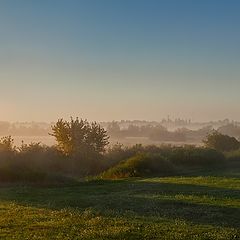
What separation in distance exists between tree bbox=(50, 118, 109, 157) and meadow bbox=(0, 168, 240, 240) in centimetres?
4621

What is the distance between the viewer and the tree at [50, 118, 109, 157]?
9388 cm

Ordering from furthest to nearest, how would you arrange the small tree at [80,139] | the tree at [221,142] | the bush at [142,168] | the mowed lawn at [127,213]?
the tree at [221,142] → the small tree at [80,139] → the bush at [142,168] → the mowed lawn at [127,213]

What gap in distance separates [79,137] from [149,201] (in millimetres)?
60744

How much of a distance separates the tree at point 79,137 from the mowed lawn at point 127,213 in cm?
4627

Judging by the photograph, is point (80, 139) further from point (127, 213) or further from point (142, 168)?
point (127, 213)

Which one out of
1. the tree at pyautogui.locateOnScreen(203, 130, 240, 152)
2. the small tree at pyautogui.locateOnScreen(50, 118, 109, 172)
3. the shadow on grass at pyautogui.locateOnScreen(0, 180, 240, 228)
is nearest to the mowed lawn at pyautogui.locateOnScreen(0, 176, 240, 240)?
the shadow on grass at pyautogui.locateOnScreen(0, 180, 240, 228)

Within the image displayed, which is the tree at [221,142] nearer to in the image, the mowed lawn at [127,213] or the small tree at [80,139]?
the small tree at [80,139]

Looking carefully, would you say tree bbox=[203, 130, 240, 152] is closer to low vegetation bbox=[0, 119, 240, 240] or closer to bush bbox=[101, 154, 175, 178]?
low vegetation bbox=[0, 119, 240, 240]

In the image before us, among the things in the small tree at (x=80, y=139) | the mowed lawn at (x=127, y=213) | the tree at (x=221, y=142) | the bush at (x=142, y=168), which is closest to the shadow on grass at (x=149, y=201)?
the mowed lawn at (x=127, y=213)

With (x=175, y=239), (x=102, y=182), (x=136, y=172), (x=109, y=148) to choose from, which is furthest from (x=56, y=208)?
(x=109, y=148)

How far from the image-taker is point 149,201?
36344mm

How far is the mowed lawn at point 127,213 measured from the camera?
2331cm

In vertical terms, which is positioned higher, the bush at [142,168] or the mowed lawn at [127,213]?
the bush at [142,168]

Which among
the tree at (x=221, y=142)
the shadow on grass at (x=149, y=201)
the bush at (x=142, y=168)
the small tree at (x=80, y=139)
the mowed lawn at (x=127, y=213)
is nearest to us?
the mowed lawn at (x=127, y=213)
